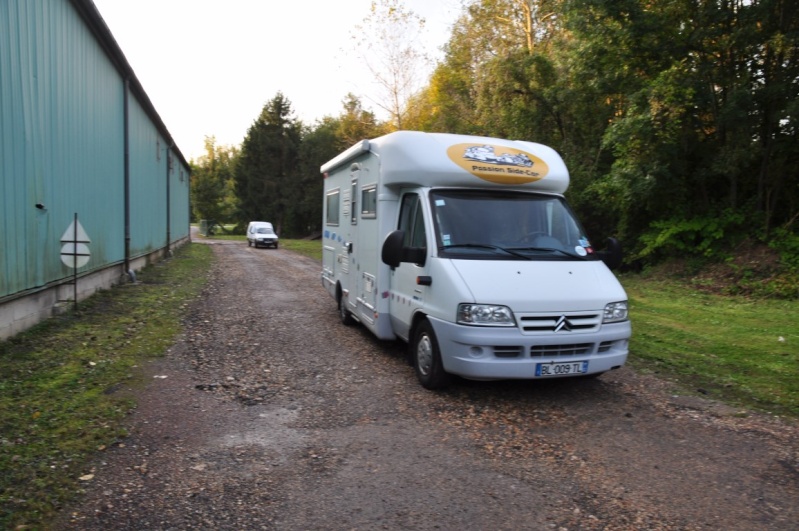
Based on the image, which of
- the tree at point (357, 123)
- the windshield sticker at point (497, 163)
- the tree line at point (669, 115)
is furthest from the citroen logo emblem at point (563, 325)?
the tree at point (357, 123)

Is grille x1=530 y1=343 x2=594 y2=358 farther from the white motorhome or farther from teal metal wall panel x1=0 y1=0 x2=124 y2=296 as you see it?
teal metal wall panel x1=0 y1=0 x2=124 y2=296

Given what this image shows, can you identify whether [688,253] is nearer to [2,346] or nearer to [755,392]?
[755,392]

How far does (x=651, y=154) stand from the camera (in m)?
16.1

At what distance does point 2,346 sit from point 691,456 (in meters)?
7.70

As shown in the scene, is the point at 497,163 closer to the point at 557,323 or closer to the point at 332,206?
the point at 557,323

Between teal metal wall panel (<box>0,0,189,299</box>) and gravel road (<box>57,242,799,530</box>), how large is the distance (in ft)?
11.2

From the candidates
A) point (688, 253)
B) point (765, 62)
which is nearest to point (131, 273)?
point (688, 253)

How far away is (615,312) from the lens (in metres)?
5.68

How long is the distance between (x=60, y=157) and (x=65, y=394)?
5.87 meters

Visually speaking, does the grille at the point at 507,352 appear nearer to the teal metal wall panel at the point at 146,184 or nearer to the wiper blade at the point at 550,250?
the wiper blade at the point at 550,250

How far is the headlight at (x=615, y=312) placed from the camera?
18.4 feet

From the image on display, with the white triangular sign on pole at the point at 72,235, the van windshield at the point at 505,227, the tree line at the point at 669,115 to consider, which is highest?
the tree line at the point at 669,115

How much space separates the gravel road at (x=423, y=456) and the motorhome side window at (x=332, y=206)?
152 inches

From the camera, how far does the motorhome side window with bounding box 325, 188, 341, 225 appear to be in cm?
1006
